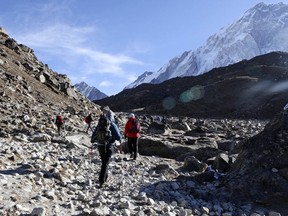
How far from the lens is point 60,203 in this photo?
8.28 m

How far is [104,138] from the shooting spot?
10.5m

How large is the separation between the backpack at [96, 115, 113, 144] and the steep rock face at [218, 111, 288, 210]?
11.1ft

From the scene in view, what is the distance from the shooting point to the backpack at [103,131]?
10461 mm

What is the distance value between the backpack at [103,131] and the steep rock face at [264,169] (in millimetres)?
3380

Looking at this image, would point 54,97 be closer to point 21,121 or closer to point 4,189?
point 21,121

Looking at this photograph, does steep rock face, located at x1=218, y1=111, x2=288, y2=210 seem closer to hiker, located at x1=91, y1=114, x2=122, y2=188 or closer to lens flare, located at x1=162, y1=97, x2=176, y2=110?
hiker, located at x1=91, y1=114, x2=122, y2=188

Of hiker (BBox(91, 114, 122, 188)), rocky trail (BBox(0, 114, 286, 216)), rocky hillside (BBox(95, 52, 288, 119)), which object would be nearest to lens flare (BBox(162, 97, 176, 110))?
rocky hillside (BBox(95, 52, 288, 119))

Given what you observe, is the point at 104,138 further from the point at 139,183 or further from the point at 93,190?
the point at 139,183

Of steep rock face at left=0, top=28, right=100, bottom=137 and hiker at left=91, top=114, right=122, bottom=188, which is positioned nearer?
hiker at left=91, top=114, right=122, bottom=188

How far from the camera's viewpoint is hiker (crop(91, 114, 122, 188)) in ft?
34.3

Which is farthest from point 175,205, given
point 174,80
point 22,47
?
point 174,80

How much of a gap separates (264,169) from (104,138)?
426 cm

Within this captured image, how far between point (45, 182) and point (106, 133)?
1990mm

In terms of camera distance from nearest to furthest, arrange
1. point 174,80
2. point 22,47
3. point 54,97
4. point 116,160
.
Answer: point 116,160 → point 54,97 → point 22,47 → point 174,80
